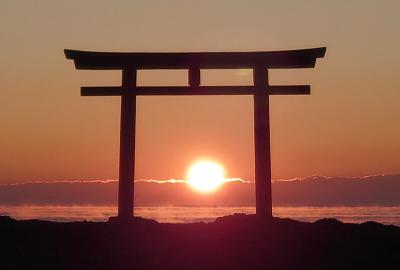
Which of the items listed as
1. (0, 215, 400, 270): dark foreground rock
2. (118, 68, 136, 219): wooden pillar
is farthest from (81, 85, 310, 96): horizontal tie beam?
(0, 215, 400, 270): dark foreground rock

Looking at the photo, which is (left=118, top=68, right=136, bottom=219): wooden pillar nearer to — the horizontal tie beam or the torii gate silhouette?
the torii gate silhouette

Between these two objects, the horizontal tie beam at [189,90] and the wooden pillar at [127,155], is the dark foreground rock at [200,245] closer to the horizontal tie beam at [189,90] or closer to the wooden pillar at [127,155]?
the wooden pillar at [127,155]

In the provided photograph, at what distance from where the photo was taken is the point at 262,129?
11.6 m

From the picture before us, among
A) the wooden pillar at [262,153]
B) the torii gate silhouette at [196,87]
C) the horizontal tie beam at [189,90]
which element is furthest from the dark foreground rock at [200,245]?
the horizontal tie beam at [189,90]

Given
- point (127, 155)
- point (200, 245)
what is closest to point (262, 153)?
point (200, 245)

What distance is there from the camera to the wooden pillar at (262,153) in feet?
37.7

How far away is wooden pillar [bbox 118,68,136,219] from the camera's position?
37.9 ft

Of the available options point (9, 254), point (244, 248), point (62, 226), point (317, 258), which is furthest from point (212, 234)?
point (9, 254)

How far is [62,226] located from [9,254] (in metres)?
1.65

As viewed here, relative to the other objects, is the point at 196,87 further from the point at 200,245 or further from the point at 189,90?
the point at 200,245

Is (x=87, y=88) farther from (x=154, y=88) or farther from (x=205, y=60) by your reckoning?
(x=205, y=60)

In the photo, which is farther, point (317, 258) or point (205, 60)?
point (205, 60)

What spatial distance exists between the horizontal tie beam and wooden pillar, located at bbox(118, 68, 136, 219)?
0.61ft

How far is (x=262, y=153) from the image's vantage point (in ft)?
37.9
